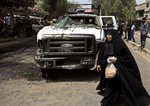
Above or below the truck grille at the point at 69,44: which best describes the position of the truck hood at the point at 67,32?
above

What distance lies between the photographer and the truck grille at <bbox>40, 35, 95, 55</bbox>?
10047mm

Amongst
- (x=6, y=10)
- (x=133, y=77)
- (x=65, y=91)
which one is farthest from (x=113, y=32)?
(x=6, y=10)

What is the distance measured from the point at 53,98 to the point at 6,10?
2018 cm

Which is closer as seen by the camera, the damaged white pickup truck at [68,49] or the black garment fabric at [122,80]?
the black garment fabric at [122,80]

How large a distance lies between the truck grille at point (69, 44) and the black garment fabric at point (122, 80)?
9.40 feet

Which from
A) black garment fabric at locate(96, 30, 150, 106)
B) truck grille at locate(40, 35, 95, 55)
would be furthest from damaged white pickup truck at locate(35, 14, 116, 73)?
black garment fabric at locate(96, 30, 150, 106)

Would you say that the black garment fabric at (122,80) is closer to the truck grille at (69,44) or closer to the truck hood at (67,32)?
the truck grille at (69,44)

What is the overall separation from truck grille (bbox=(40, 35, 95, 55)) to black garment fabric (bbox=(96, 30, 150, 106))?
2.87 metres

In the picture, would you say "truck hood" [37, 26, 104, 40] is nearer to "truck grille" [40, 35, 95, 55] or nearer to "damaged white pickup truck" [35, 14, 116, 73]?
"damaged white pickup truck" [35, 14, 116, 73]

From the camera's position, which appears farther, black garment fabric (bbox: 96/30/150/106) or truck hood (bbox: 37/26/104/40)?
truck hood (bbox: 37/26/104/40)

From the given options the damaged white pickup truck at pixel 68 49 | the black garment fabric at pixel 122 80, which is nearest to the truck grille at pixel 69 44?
the damaged white pickup truck at pixel 68 49

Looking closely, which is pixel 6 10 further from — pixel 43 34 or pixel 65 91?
pixel 65 91

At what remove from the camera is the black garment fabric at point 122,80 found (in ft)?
22.7

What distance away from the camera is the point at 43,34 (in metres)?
10.1
